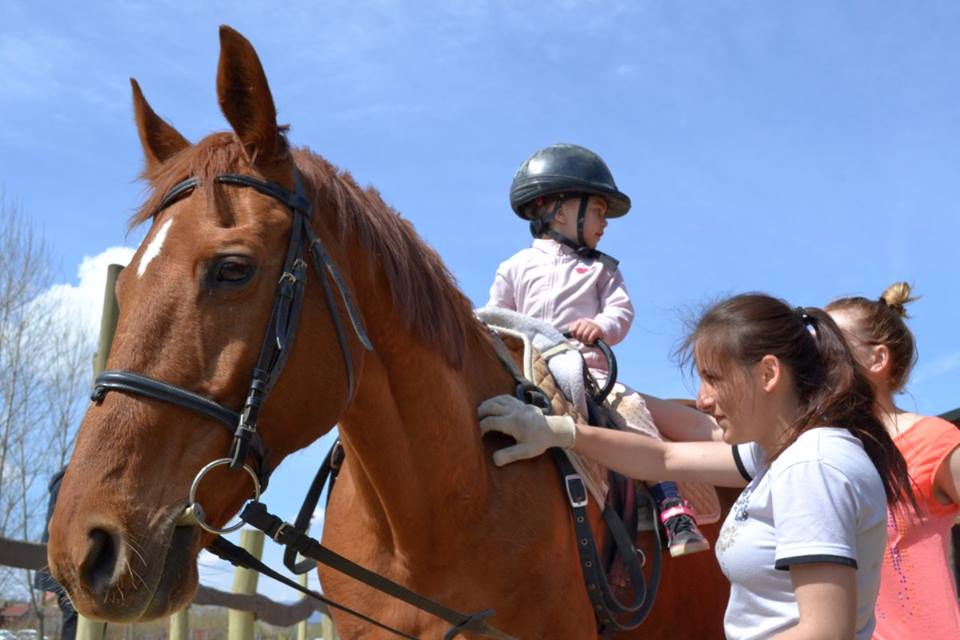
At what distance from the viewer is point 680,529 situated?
3.47m

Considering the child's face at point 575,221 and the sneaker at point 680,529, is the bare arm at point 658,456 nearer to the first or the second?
the sneaker at point 680,529

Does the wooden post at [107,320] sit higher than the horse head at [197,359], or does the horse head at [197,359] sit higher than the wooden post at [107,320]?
the wooden post at [107,320]

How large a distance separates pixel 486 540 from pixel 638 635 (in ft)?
2.95

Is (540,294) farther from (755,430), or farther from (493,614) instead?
(755,430)

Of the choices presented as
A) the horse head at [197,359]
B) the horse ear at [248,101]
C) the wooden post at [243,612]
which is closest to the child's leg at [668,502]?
the horse head at [197,359]

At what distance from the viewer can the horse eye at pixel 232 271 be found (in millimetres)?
2455

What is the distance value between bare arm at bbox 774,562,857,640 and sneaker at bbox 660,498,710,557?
1669mm

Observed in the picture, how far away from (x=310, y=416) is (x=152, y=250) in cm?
60

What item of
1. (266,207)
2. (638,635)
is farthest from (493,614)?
Answer: (266,207)

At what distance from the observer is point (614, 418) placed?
148 inches

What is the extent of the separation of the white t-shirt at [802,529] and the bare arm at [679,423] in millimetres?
2059

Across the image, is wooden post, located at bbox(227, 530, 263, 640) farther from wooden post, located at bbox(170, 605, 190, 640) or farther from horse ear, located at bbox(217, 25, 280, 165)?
horse ear, located at bbox(217, 25, 280, 165)

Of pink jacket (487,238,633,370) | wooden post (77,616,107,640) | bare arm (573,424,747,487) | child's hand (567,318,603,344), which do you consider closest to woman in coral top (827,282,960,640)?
bare arm (573,424,747,487)

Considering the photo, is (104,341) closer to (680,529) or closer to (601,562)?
(601,562)
